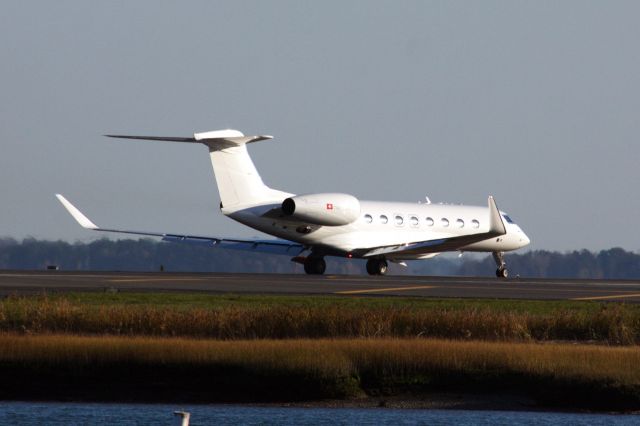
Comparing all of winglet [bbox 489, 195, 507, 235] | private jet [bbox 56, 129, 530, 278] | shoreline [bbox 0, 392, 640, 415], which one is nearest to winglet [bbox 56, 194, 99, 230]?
private jet [bbox 56, 129, 530, 278]

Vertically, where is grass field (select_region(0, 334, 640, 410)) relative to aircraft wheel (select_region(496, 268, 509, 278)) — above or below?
below

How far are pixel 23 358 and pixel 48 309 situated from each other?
20.9 ft

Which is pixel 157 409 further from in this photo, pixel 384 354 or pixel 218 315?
pixel 218 315

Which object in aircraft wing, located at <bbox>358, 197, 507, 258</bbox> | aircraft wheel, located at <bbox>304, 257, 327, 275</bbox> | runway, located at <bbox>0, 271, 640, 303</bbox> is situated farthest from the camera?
aircraft wheel, located at <bbox>304, 257, 327, 275</bbox>

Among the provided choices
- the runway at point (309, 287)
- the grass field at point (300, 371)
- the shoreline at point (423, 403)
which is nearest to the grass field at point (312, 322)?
the grass field at point (300, 371)

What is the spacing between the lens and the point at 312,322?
30.1 meters

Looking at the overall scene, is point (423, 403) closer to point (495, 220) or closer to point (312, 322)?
point (312, 322)

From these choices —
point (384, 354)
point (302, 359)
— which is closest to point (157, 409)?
point (302, 359)

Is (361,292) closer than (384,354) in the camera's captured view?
No

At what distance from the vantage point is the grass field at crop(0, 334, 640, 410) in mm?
23875

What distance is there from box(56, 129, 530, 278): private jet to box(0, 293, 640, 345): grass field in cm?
2339

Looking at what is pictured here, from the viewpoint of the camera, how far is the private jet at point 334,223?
188 ft

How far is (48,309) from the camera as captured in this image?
103 ft

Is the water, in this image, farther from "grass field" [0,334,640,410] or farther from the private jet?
the private jet
